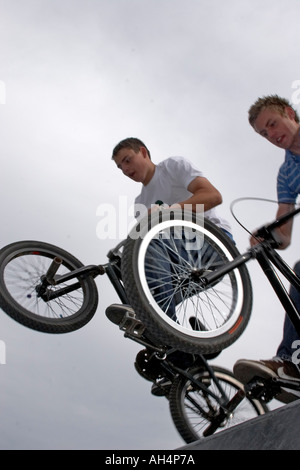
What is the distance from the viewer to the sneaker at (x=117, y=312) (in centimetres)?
417

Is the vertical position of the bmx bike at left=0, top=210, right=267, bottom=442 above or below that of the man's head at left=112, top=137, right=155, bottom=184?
below

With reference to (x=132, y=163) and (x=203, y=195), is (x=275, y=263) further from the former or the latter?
(x=132, y=163)

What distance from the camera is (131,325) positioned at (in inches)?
163

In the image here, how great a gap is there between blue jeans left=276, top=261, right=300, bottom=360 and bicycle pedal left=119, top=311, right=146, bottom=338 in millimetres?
1115

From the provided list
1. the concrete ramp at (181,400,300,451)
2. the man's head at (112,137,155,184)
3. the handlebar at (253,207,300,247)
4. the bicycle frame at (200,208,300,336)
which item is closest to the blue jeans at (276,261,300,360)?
the bicycle frame at (200,208,300,336)

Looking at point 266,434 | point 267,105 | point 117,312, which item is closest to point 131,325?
point 117,312

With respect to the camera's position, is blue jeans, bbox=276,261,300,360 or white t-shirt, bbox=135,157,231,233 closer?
blue jeans, bbox=276,261,300,360

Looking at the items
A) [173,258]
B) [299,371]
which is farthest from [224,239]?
[299,371]

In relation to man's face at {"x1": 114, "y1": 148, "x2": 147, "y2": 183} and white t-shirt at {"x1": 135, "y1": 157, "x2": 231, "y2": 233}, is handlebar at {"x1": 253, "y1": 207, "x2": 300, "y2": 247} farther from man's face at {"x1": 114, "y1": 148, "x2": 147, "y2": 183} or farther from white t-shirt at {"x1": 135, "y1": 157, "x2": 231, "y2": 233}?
man's face at {"x1": 114, "y1": 148, "x2": 147, "y2": 183}

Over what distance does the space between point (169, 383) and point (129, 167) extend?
207cm

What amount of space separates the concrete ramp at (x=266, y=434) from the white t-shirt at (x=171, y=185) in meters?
1.84

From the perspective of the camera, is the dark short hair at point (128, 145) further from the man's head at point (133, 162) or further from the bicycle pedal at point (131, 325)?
the bicycle pedal at point (131, 325)

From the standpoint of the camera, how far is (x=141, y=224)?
135 inches

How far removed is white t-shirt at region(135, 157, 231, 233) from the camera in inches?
183
